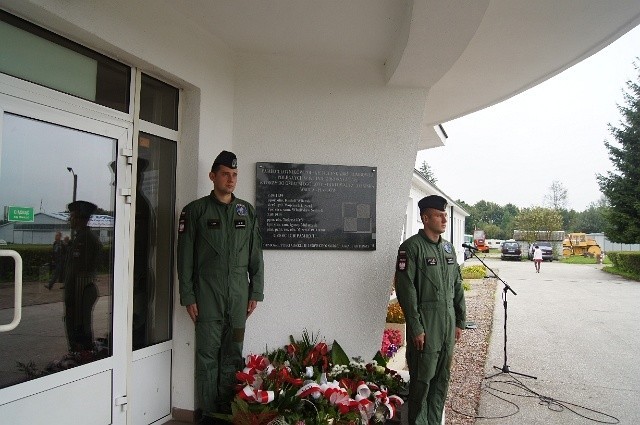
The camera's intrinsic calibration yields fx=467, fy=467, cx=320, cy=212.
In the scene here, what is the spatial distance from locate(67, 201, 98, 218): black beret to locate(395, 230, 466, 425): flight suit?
6.92 feet

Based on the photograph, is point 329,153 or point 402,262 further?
point 329,153

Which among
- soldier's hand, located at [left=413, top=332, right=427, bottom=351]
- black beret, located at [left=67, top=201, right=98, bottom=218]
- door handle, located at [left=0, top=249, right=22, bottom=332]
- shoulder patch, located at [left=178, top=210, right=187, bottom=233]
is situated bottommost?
soldier's hand, located at [left=413, top=332, right=427, bottom=351]

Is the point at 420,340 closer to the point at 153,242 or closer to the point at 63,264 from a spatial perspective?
the point at 153,242

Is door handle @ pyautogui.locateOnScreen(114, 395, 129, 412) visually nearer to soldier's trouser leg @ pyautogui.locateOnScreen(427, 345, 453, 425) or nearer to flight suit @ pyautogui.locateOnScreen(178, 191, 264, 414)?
flight suit @ pyautogui.locateOnScreen(178, 191, 264, 414)

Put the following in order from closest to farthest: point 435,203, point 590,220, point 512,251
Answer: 1. point 435,203
2. point 512,251
3. point 590,220

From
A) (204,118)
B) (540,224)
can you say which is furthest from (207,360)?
(540,224)

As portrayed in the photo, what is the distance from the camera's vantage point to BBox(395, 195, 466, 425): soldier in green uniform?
3365mm

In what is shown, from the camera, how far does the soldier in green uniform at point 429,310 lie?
11.0 feet

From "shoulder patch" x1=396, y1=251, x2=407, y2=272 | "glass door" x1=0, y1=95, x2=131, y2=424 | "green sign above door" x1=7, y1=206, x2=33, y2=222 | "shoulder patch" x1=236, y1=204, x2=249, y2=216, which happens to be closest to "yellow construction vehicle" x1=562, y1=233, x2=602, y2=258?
"shoulder patch" x1=396, y1=251, x2=407, y2=272

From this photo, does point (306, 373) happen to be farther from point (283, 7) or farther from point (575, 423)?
point (575, 423)

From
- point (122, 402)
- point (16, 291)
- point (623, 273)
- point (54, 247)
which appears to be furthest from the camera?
point (623, 273)

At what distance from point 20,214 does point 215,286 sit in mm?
1222

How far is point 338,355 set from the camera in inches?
144

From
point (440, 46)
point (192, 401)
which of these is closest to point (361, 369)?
point (192, 401)
